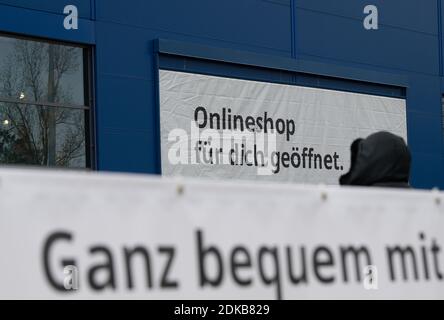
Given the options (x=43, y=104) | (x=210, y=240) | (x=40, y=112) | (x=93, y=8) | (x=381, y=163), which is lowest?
(x=210, y=240)

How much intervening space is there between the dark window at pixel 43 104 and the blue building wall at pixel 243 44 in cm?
23

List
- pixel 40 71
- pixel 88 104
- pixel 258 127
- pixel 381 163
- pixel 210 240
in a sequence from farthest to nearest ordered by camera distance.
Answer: pixel 258 127, pixel 88 104, pixel 40 71, pixel 381 163, pixel 210 240

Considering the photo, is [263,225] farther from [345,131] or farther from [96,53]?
[345,131]

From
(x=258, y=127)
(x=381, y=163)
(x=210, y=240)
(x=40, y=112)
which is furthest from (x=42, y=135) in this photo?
(x=210, y=240)

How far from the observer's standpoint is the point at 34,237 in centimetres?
257

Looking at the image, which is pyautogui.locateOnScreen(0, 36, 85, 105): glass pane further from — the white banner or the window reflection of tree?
the white banner

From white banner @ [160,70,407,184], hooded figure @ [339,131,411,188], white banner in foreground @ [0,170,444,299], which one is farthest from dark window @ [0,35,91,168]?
white banner in foreground @ [0,170,444,299]

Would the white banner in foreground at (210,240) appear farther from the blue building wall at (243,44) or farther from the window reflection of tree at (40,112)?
the blue building wall at (243,44)

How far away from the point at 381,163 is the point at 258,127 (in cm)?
1064

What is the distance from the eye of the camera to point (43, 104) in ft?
39.9

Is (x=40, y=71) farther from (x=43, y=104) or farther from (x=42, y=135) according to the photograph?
(x=42, y=135)

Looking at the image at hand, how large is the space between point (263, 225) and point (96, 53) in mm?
9975

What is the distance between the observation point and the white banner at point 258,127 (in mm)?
13570
